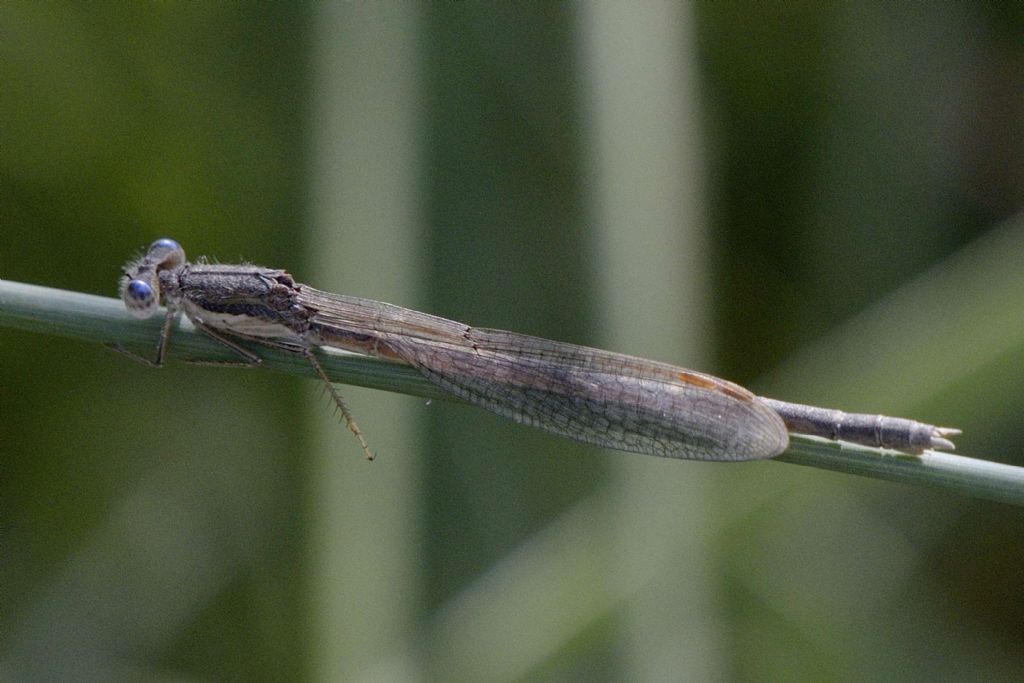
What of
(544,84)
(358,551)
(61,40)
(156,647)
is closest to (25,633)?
(156,647)

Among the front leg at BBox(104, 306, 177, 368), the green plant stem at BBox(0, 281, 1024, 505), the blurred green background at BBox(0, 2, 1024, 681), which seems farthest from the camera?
the blurred green background at BBox(0, 2, 1024, 681)

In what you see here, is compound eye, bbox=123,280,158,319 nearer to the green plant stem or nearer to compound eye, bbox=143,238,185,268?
the green plant stem

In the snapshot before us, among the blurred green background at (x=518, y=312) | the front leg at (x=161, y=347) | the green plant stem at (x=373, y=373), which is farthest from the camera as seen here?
the blurred green background at (x=518, y=312)

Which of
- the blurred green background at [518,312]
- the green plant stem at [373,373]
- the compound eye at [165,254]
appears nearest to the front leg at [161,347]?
the green plant stem at [373,373]

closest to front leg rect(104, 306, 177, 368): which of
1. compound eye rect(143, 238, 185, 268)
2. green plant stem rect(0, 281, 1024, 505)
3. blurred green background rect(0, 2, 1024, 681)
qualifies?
green plant stem rect(0, 281, 1024, 505)

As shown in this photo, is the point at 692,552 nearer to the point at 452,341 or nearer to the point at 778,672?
the point at 778,672

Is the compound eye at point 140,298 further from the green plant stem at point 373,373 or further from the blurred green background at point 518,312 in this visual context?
the blurred green background at point 518,312
